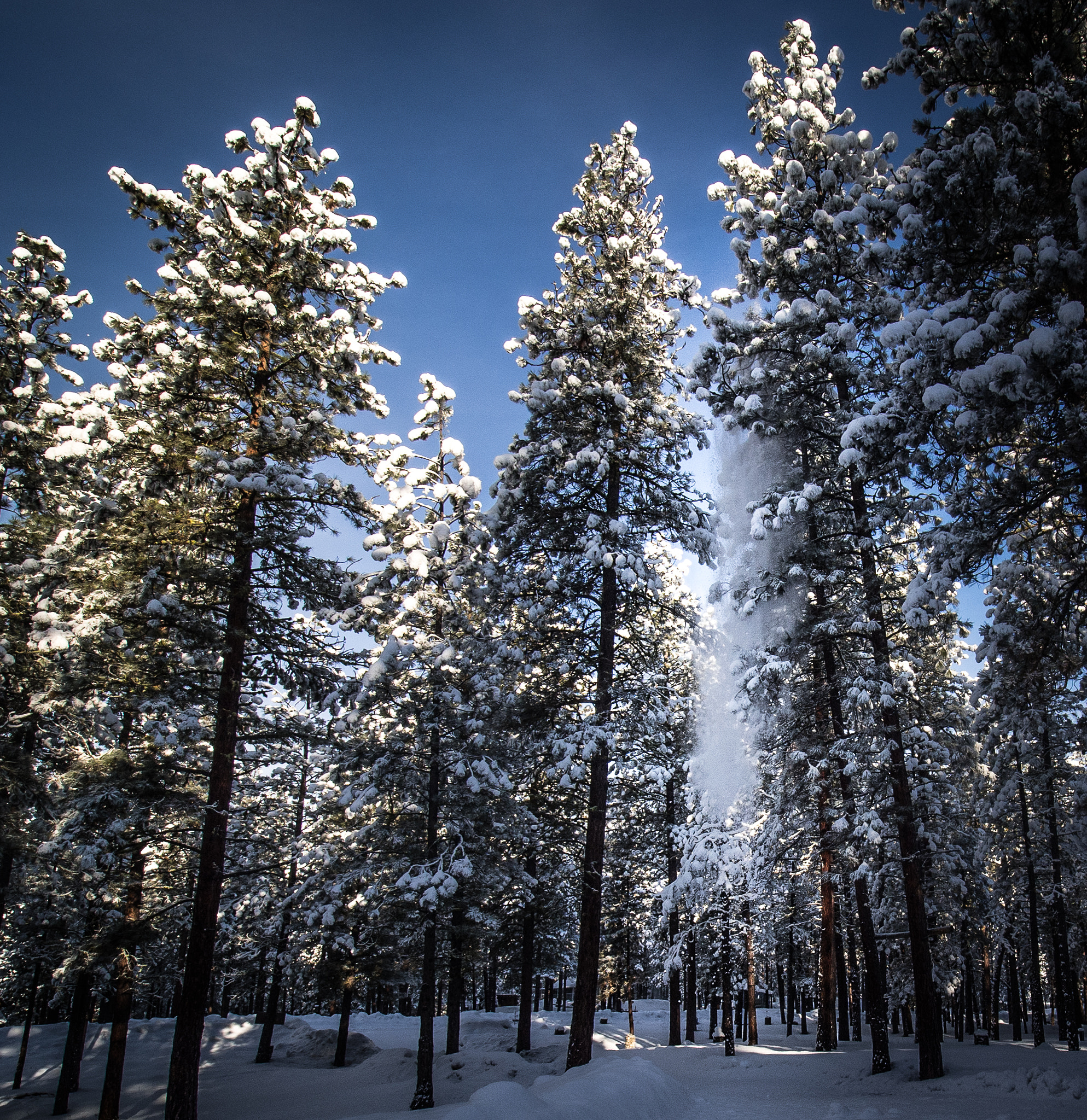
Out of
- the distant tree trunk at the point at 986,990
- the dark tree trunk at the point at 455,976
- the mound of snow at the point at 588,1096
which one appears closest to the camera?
the mound of snow at the point at 588,1096

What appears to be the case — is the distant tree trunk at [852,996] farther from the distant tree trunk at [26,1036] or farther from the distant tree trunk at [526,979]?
the distant tree trunk at [26,1036]

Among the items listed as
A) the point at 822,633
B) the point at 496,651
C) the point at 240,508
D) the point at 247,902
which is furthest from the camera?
the point at 247,902

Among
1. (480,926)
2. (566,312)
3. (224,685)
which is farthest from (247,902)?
(566,312)

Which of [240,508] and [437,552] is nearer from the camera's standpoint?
[240,508]

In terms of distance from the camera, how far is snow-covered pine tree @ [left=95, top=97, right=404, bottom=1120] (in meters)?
11.4

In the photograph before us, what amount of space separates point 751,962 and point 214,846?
20080 mm

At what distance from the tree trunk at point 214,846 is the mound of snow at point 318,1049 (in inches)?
765

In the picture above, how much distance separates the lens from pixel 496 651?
1419cm

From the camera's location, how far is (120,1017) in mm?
15172

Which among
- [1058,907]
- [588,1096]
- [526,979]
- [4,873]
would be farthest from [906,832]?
[4,873]

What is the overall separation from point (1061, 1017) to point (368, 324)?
3160 cm

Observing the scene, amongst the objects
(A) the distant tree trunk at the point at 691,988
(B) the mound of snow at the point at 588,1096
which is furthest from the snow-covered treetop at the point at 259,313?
(A) the distant tree trunk at the point at 691,988

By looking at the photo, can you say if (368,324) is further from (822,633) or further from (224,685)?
(822,633)

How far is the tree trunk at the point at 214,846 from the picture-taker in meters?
9.81
